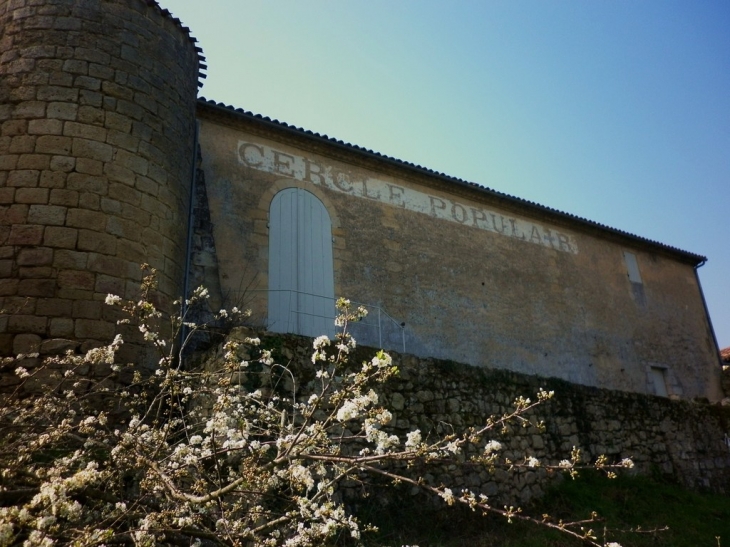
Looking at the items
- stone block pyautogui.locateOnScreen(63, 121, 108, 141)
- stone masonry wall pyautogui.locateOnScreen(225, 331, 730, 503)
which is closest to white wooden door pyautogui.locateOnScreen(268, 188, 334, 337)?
stone masonry wall pyautogui.locateOnScreen(225, 331, 730, 503)

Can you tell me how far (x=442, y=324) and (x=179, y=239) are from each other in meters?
4.90

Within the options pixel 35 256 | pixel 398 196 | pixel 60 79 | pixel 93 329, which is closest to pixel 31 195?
pixel 35 256

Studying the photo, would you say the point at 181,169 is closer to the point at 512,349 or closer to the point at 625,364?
the point at 512,349

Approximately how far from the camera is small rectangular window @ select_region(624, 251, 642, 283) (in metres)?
13.7

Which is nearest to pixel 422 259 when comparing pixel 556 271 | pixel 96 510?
pixel 556 271

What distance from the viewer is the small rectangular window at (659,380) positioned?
510 inches

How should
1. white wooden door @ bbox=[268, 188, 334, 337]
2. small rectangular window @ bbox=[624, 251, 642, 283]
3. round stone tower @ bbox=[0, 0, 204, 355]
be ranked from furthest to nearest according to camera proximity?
small rectangular window @ bbox=[624, 251, 642, 283] → white wooden door @ bbox=[268, 188, 334, 337] → round stone tower @ bbox=[0, 0, 204, 355]

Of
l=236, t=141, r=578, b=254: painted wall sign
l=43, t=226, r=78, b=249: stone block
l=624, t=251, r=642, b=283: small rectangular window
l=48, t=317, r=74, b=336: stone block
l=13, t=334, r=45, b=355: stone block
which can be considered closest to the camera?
l=13, t=334, r=45, b=355: stone block

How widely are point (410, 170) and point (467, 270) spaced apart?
1.98 m

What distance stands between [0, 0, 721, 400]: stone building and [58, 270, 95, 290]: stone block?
→ 0.01m

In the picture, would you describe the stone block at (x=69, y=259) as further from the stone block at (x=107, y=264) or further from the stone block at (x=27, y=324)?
the stone block at (x=27, y=324)

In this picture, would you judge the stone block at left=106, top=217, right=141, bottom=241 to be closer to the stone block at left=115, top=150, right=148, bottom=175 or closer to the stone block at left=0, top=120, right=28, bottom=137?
the stone block at left=115, top=150, right=148, bottom=175

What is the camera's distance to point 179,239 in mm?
6422

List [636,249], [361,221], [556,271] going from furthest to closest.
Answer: [636,249]
[556,271]
[361,221]
